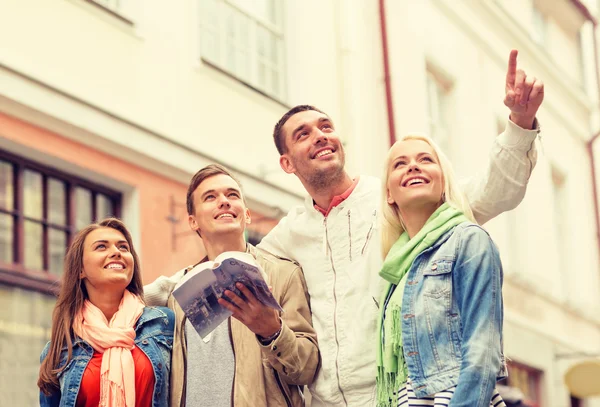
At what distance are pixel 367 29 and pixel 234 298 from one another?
11.0 meters

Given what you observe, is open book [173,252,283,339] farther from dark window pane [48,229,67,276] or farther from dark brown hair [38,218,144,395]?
dark window pane [48,229,67,276]

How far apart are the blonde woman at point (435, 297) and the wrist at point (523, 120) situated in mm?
362

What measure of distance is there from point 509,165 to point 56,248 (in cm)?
554

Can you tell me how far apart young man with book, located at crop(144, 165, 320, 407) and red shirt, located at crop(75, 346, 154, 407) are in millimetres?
105

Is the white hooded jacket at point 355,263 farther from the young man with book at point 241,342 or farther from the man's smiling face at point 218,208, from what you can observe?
the man's smiling face at point 218,208

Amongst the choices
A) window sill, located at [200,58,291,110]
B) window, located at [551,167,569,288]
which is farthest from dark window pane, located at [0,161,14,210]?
window, located at [551,167,569,288]

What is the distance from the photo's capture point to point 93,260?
18.7 feet

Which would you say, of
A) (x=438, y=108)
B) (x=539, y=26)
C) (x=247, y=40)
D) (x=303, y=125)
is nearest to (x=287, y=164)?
(x=303, y=125)

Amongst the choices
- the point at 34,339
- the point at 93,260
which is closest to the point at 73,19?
the point at 34,339

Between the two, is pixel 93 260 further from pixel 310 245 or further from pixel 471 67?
pixel 471 67

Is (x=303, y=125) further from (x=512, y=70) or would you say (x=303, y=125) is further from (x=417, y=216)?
(x=512, y=70)

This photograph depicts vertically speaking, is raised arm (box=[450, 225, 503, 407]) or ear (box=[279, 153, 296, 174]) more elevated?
ear (box=[279, 153, 296, 174])

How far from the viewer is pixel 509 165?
17.5ft

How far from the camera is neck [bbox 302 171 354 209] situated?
18.7 ft
